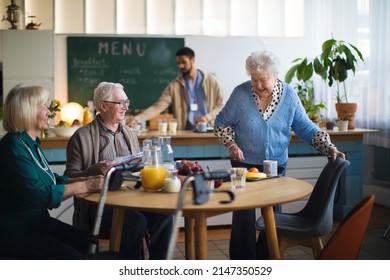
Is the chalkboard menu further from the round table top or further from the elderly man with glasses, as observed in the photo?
the round table top

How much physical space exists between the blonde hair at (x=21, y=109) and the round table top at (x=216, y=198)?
40cm

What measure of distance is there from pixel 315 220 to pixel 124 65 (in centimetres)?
424

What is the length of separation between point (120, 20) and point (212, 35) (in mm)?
1094

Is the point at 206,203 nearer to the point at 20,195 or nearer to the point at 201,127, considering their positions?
the point at 20,195

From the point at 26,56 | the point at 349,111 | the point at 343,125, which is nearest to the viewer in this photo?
the point at 343,125

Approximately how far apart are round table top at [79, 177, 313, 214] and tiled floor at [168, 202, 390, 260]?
125 cm

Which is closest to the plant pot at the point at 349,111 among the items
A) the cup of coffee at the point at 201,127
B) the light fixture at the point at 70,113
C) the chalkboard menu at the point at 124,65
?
the cup of coffee at the point at 201,127

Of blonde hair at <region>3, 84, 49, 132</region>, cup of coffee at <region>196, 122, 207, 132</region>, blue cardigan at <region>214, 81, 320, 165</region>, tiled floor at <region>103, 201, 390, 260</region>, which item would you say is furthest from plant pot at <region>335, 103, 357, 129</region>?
blonde hair at <region>3, 84, 49, 132</region>

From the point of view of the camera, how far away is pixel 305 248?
3.92m

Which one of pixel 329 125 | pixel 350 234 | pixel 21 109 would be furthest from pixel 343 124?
pixel 21 109

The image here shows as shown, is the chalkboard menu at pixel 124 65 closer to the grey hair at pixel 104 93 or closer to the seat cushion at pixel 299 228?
the grey hair at pixel 104 93

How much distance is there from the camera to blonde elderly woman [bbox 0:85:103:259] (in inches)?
90.2

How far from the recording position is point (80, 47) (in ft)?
21.1
